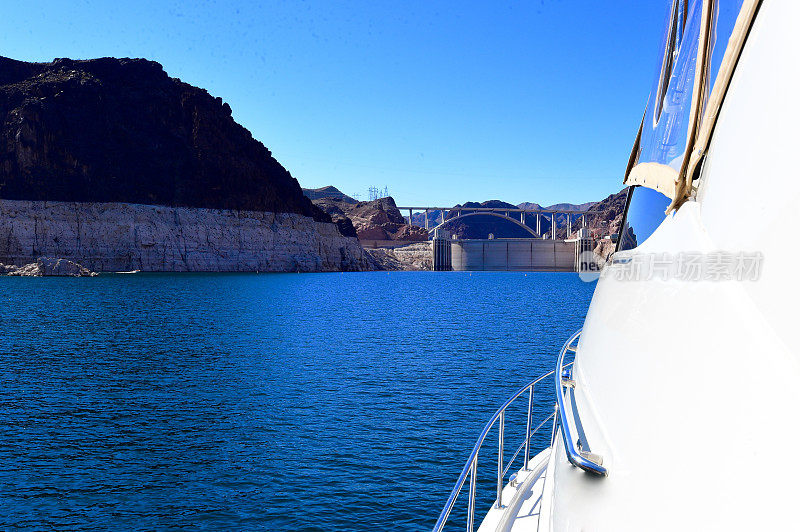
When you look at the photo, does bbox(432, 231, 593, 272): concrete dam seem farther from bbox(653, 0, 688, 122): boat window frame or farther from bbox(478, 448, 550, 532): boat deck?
bbox(653, 0, 688, 122): boat window frame

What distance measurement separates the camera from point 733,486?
126 centimetres

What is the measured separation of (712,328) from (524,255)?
453 ft

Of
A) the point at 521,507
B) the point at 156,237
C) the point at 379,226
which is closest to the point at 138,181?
the point at 156,237

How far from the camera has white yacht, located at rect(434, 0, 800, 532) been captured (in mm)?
1256

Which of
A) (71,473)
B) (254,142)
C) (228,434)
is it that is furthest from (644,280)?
(254,142)

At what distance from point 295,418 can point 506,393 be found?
5719 mm

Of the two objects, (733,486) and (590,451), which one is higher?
(733,486)

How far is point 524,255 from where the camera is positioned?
137m

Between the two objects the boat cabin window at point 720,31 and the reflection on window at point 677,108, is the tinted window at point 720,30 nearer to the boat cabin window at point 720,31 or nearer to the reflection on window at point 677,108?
the boat cabin window at point 720,31

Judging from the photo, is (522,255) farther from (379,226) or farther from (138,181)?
(138,181)

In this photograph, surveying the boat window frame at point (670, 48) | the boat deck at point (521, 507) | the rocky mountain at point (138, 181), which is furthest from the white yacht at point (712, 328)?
the rocky mountain at point (138, 181)

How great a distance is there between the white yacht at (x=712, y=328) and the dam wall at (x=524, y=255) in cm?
13670

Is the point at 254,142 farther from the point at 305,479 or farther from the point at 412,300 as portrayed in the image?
the point at 305,479

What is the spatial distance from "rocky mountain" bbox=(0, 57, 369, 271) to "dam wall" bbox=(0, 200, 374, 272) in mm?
170
